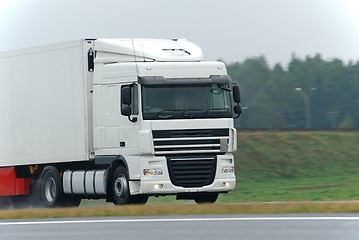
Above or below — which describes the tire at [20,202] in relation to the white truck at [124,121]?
below

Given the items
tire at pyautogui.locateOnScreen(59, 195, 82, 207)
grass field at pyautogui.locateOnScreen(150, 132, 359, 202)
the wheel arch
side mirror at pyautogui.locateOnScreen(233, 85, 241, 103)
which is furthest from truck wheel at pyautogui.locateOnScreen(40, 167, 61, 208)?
grass field at pyautogui.locateOnScreen(150, 132, 359, 202)

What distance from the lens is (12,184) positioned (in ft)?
83.4

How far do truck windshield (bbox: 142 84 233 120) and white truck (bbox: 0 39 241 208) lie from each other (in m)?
0.02

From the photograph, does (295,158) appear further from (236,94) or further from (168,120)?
(168,120)

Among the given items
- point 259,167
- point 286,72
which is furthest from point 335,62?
point 259,167

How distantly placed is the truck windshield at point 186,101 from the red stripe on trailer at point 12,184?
5.74 meters

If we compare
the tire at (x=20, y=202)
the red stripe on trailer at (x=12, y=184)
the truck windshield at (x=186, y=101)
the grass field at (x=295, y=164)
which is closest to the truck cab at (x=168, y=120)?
the truck windshield at (x=186, y=101)

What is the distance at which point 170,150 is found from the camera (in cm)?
2130

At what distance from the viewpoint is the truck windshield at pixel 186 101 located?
69.4 feet

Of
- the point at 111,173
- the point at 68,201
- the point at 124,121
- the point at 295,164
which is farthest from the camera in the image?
the point at 295,164

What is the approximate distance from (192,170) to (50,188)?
476cm

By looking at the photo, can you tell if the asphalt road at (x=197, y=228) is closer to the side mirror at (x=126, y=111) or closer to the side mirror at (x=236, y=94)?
the side mirror at (x=126, y=111)

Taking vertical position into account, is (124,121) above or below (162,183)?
above

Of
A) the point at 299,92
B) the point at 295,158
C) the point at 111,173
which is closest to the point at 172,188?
the point at 111,173
